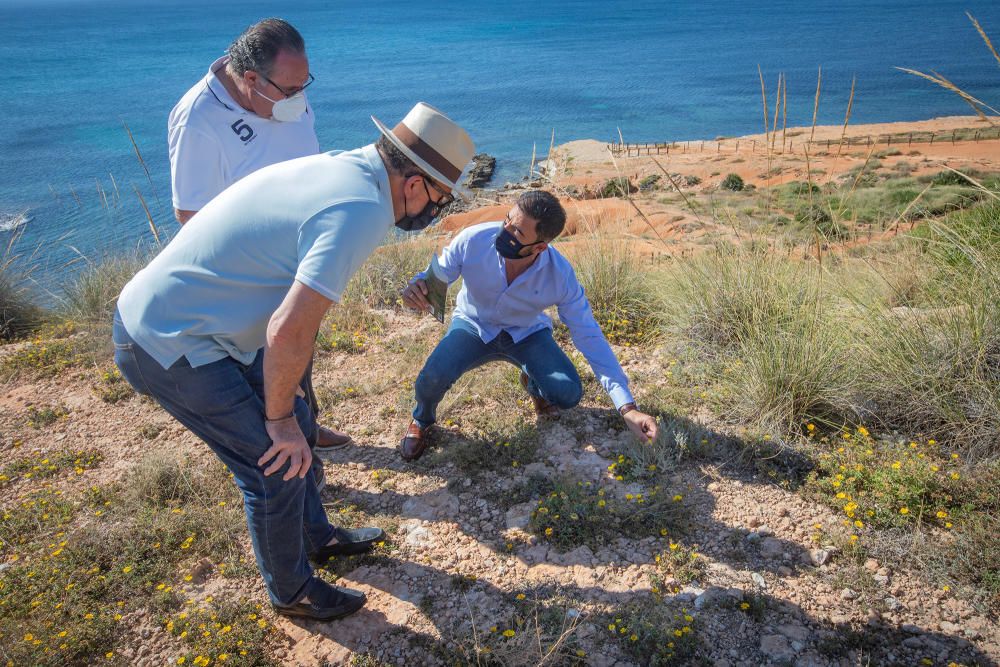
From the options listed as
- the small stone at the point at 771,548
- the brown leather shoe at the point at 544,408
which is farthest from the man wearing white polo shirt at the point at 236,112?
the small stone at the point at 771,548

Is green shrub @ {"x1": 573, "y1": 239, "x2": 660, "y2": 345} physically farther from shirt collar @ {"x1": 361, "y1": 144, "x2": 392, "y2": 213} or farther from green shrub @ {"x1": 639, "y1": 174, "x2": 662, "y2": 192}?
green shrub @ {"x1": 639, "y1": 174, "x2": 662, "y2": 192}

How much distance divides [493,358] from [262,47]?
81.7 inches

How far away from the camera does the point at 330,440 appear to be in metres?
3.78

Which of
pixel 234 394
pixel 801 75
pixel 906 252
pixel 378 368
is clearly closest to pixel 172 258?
pixel 234 394

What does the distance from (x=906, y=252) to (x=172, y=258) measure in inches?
196

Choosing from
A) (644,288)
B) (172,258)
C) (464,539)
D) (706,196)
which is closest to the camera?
(172,258)

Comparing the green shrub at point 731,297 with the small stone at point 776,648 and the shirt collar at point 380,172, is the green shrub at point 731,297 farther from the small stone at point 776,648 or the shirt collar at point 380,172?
the shirt collar at point 380,172

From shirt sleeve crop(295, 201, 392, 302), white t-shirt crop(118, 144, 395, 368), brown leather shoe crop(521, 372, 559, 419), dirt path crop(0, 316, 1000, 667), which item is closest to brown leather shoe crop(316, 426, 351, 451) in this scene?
dirt path crop(0, 316, 1000, 667)

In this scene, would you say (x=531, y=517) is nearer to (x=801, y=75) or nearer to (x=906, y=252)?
(x=906, y=252)

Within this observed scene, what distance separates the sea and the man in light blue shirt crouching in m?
2.98

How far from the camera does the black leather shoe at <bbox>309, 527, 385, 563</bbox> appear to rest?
115 inches

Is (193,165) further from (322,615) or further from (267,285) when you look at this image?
(322,615)

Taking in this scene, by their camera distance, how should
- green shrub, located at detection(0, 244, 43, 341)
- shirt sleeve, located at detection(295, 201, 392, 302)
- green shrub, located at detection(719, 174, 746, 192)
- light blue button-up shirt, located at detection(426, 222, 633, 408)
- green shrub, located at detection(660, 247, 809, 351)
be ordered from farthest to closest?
green shrub, located at detection(719, 174, 746, 192) → green shrub, located at detection(0, 244, 43, 341) → green shrub, located at detection(660, 247, 809, 351) → light blue button-up shirt, located at detection(426, 222, 633, 408) → shirt sleeve, located at detection(295, 201, 392, 302)

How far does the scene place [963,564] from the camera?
2.66 metres
